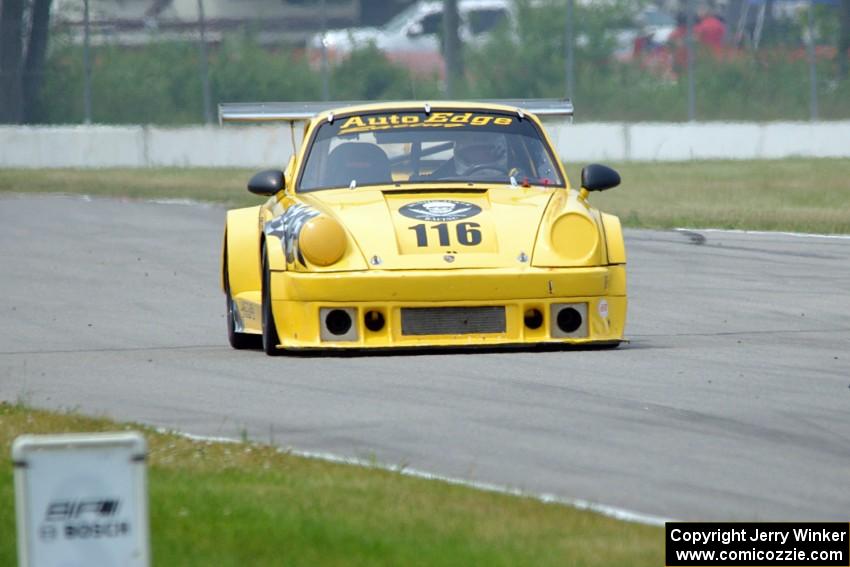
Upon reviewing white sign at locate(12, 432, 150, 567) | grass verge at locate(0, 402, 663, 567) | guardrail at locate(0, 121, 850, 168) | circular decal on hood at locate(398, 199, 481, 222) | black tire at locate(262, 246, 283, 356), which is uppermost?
white sign at locate(12, 432, 150, 567)

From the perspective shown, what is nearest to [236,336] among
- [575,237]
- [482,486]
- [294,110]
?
[294,110]

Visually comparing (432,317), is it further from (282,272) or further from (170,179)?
(170,179)

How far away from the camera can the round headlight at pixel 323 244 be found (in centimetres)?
906

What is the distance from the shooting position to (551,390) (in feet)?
26.0

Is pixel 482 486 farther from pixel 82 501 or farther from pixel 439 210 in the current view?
pixel 439 210

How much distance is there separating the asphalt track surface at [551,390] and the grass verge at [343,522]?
1.07 feet

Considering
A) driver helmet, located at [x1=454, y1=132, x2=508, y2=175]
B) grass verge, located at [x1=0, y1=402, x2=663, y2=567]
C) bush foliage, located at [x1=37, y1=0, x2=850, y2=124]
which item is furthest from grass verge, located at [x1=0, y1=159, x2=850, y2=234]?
grass verge, located at [x1=0, y1=402, x2=663, y2=567]

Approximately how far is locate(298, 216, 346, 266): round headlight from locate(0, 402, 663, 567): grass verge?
103 inches

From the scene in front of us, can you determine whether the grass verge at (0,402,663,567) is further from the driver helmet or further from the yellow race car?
the driver helmet

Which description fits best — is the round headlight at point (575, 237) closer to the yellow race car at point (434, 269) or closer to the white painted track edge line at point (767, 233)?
the yellow race car at point (434, 269)

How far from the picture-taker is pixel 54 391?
8453 mm

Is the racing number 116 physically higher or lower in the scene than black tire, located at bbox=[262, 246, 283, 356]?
higher

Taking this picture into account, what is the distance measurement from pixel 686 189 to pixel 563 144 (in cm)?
603

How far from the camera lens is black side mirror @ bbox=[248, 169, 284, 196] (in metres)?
10.1
